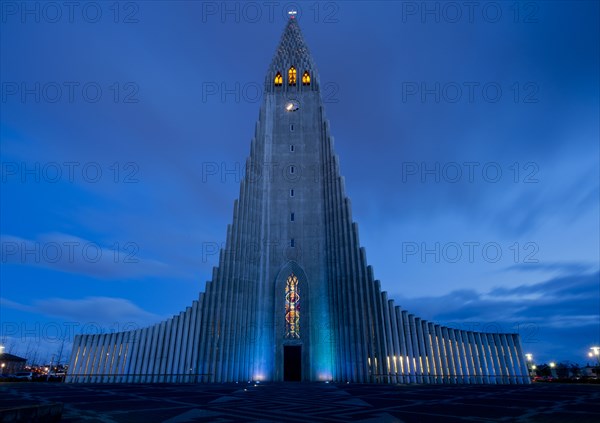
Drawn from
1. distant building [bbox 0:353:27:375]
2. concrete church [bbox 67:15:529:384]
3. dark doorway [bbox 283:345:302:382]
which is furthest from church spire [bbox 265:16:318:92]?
distant building [bbox 0:353:27:375]

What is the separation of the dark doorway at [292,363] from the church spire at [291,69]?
2966cm

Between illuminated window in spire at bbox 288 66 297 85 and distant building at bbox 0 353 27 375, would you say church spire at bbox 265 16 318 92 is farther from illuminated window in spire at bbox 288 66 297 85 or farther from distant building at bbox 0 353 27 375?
distant building at bbox 0 353 27 375

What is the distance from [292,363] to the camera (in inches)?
1211

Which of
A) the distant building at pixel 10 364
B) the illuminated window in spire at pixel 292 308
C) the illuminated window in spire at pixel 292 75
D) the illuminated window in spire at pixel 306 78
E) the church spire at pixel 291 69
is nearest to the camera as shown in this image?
the illuminated window in spire at pixel 292 308

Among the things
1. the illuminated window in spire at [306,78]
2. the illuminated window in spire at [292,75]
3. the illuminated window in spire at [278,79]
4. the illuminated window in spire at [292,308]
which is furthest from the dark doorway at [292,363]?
the illuminated window in spire at [292,75]

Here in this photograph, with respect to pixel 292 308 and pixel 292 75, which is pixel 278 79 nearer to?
pixel 292 75

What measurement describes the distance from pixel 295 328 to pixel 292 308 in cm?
184

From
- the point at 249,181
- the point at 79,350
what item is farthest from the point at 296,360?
the point at 79,350

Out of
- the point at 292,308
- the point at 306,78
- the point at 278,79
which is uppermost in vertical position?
the point at 278,79

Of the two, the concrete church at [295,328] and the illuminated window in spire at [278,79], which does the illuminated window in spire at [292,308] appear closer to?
the concrete church at [295,328]

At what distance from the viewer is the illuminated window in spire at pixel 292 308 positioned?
104ft

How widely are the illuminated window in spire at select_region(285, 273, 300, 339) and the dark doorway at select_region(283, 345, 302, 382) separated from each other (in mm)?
1049

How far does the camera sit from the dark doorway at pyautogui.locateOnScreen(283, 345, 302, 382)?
30.4 metres

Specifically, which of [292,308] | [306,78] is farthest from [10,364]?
[306,78]
